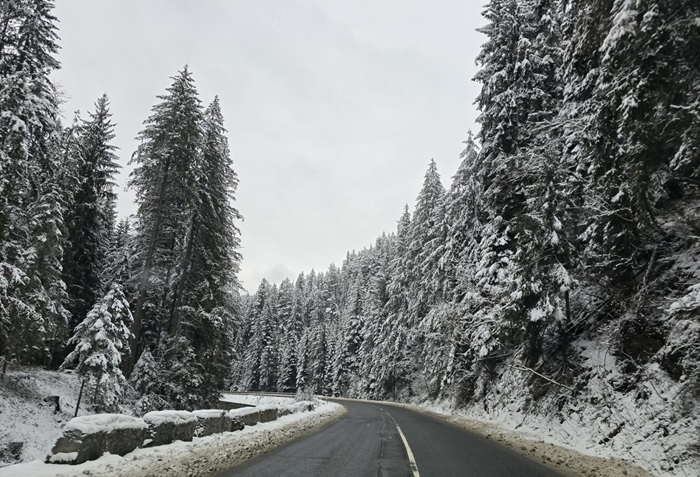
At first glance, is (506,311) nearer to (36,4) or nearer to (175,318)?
(175,318)

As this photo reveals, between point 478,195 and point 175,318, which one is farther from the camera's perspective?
point 175,318

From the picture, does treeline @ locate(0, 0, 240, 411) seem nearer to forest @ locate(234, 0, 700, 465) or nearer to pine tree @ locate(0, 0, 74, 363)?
pine tree @ locate(0, 0, 74, 363)

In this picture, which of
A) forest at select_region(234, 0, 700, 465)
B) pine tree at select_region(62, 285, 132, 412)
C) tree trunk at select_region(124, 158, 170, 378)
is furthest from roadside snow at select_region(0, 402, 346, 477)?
tree trunk at select_region(124, 158, 170, 378)

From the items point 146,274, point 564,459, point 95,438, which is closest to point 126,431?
point 95,438

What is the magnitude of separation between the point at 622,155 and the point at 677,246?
463 centimetres

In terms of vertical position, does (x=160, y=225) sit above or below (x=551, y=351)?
above

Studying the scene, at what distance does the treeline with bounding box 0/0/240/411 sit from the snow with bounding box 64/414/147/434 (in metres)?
9.39

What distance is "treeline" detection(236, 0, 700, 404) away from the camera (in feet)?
23.5

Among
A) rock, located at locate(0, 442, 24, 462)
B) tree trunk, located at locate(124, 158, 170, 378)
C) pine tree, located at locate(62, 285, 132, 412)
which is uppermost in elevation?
tree trunk, located at locate(124, 158, 170, 378)

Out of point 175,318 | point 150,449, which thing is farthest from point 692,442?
point 175,318

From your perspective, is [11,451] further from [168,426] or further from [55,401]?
[168,426]

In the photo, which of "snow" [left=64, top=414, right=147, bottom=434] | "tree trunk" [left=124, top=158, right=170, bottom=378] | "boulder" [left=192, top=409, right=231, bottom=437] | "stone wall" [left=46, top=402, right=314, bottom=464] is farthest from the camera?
"tree trunk" [left=124, top=158, right=170, bottom=378]

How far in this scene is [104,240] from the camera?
29.7m

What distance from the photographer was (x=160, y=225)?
2344cm
